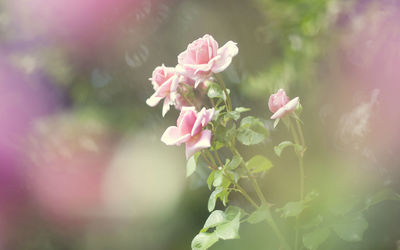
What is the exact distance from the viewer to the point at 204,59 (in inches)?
24.7

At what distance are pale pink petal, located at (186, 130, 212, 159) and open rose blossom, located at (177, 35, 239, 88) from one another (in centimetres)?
8

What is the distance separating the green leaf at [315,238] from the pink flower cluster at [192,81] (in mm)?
227

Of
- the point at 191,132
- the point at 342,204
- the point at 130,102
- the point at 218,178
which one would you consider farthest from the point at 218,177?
the point at 130,102

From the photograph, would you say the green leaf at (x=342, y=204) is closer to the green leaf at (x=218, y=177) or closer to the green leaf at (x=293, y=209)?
the green leaf at (x=293, y=209)

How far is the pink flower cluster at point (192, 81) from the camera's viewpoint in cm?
58

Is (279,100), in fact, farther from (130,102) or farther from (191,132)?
(130,102)

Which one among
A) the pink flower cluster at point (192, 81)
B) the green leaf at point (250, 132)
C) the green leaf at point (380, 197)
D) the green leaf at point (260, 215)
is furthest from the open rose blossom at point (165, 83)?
the green leaf at point (380, 197)

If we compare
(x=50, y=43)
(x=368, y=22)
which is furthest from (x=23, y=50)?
(x=368, y=22)

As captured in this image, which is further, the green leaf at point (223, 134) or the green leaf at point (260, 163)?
the green leaf at point (260, 163)

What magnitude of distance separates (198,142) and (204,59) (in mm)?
129

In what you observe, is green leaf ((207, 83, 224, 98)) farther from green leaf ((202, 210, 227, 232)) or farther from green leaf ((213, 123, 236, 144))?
green leaf ((202, 210, 227, 232))

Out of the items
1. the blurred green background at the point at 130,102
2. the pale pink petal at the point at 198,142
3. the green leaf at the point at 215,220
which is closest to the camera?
the pale pink petal at the point at 198,142

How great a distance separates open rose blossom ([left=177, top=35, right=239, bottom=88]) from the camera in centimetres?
62

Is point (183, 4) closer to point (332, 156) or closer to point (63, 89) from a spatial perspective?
point (63, 89)
